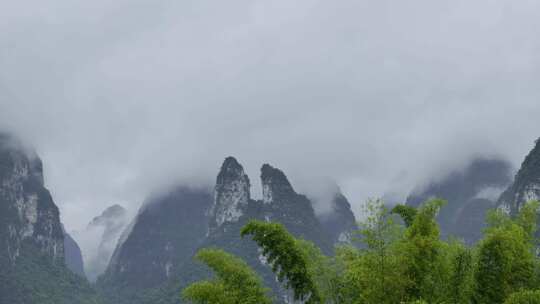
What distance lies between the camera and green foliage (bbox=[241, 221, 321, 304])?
51.4 ft

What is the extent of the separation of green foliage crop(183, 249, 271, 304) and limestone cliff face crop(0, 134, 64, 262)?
11290 cm

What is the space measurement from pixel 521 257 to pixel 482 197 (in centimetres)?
16797

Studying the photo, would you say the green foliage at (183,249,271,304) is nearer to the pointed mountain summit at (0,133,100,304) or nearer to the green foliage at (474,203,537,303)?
the green foliage at (474,203,537,303)

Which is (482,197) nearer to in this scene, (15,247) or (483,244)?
(15,247)

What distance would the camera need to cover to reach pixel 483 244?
13602mm

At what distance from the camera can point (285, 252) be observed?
15.7m

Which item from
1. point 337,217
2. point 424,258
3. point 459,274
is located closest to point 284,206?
point 337,217

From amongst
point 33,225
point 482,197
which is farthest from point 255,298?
point 482,197

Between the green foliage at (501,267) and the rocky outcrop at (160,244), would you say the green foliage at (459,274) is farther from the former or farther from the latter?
the rocky outcrop at (160,244)

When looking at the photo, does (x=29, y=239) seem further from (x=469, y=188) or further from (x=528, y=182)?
(x=469, y=188)

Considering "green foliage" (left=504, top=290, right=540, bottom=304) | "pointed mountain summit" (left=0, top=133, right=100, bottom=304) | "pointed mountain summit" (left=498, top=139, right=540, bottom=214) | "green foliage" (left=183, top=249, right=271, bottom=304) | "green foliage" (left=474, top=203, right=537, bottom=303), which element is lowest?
"green foliage" (left=504, top=290, right=540, bottom=304)

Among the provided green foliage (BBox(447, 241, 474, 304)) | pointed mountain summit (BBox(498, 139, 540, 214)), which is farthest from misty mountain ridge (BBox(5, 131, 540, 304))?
green foliage (BBox(447, 241, 474, 304))

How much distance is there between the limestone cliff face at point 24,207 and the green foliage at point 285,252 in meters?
114

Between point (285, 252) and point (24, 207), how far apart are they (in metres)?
130
